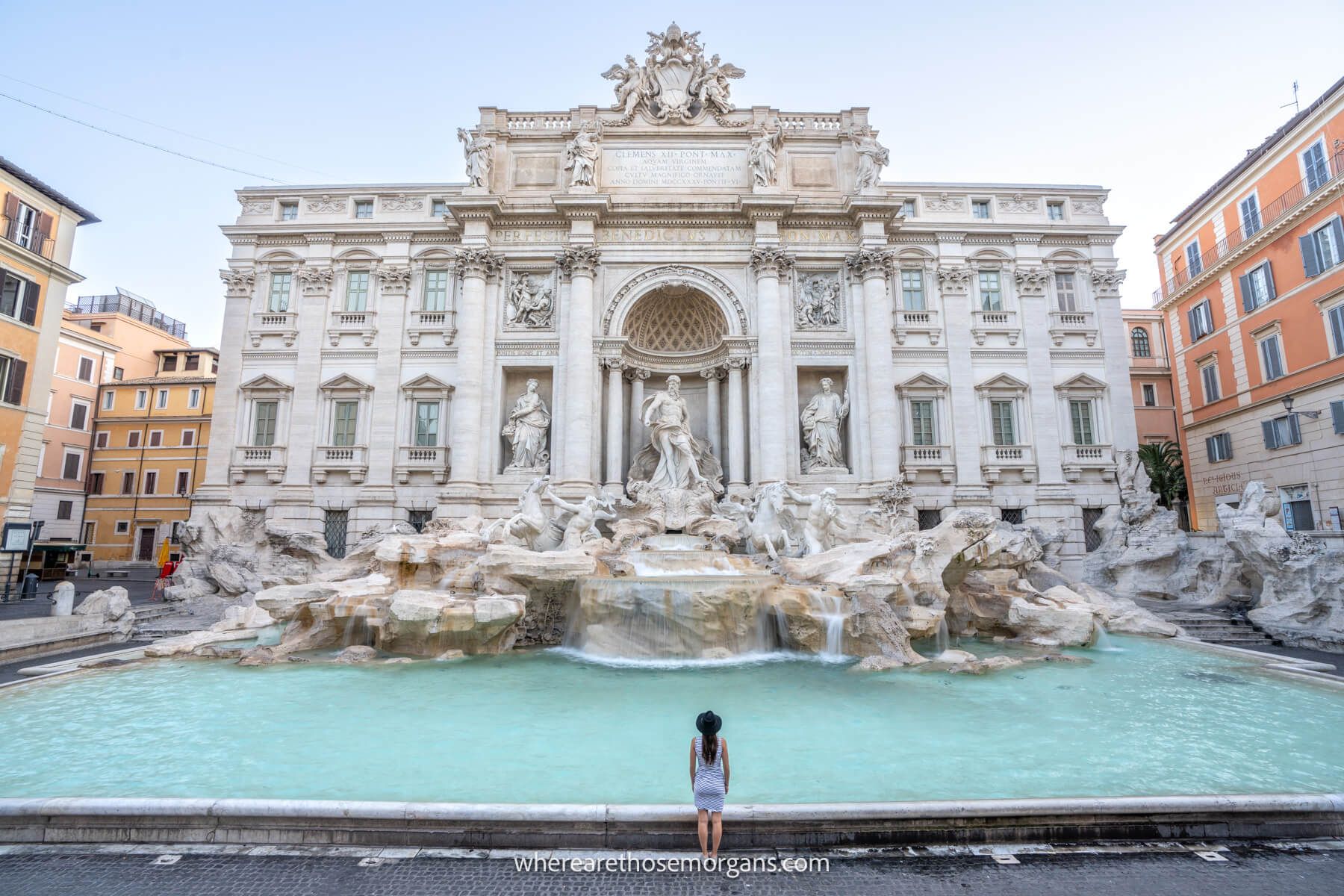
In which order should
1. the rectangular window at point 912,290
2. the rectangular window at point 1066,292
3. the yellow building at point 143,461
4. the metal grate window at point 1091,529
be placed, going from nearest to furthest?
1. the metal grate window at point 1091,529
2. the rectangular window at point 912,290
3. the rectangular window at point 1066,292
4. the yellow building at point 143,461

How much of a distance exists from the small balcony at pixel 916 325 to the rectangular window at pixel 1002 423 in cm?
A: 304

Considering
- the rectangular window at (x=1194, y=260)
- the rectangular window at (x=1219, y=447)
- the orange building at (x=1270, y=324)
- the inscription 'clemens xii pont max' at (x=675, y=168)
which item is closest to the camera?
the orange building at (x=1270, y=324)

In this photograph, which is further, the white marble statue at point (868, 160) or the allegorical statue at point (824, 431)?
the white marble statue at point (868, 160)

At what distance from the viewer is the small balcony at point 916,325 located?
22.1 metres

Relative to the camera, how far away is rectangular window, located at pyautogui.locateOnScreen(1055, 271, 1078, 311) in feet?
74.5

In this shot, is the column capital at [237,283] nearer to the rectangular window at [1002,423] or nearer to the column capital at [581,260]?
the column capital at [581,260]

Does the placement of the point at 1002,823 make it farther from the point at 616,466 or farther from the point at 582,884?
the point at 616,466

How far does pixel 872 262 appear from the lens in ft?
70.6

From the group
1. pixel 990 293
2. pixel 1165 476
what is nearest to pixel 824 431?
pixel 990 293

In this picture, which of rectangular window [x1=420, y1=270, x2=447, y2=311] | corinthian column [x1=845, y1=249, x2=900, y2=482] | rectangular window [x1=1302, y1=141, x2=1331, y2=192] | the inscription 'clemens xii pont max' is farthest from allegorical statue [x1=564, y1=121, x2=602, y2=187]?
rectangular window [x1=1302, y1=141, x2=1331, y2=192]

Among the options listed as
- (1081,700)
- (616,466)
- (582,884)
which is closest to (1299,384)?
(1081,700)

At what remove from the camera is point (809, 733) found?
715 cm

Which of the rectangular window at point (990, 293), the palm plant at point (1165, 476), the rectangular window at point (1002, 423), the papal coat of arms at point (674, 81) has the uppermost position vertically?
the papal coat of arms at point (674, 81)

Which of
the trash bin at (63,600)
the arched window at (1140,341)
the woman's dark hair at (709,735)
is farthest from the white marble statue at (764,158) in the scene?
the arched window at (1140,341)
